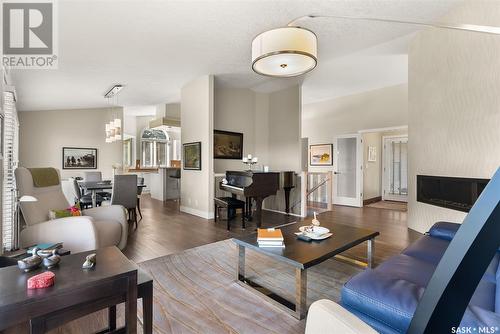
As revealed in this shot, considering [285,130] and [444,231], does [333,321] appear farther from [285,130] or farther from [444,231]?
[285,130]

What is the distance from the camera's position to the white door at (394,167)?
776cm

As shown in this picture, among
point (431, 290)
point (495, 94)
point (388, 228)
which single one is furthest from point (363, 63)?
point (431, 290)

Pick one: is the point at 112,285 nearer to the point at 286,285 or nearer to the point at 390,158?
the point at 286,285

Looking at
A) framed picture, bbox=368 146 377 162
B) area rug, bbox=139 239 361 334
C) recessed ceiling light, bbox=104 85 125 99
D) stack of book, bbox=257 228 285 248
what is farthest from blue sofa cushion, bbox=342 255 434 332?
framed picture, bbox=368 146 377 162

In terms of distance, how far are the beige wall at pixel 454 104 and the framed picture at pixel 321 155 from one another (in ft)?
10.4

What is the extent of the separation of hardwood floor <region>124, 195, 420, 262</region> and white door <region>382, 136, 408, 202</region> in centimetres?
189

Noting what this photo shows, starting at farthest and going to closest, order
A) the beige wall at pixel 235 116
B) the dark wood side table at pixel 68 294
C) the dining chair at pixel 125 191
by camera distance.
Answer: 1. the beige wall at pixel 235 116
2. the dining chair at pixel 125 191
3. the dark wood side table at pixel 68 294

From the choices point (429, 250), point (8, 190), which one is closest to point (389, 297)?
point (429, 250)

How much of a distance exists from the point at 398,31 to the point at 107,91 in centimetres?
608

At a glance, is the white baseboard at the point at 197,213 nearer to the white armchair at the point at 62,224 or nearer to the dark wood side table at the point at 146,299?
the white armchair at the point at 62,224

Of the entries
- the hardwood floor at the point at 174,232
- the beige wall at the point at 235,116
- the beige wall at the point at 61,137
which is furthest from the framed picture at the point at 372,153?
the beige wall at the point at 61,137

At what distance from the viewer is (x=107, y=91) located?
5.92 meters

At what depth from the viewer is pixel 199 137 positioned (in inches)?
215

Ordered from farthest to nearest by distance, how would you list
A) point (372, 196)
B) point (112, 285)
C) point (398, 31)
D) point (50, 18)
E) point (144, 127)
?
point (144, 127), point (372, 196), point (398, 31), point (50, 18), point (112, 285)
